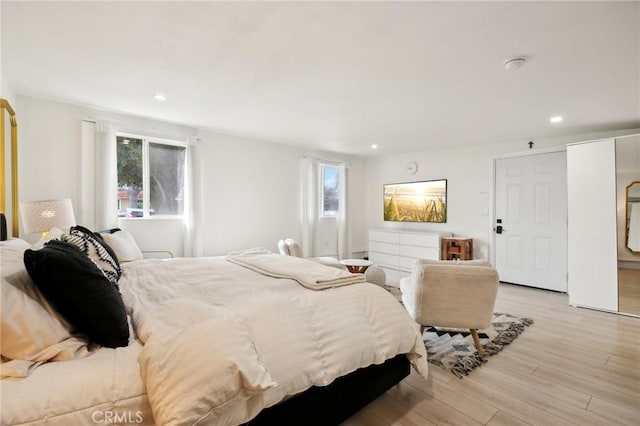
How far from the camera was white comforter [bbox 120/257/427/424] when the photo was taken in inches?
40.1

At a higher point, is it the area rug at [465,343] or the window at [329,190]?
the window at [329,190]

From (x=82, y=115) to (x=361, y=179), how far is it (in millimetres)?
5313

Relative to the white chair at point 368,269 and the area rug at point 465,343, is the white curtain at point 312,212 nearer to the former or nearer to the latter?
the white chair at point 368,269

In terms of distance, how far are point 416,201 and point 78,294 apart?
5.90 metres

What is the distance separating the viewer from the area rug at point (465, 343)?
2324 millimetres

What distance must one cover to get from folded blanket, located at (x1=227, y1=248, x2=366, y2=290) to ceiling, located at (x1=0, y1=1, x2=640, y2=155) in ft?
5.51

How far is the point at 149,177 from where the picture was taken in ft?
13.6

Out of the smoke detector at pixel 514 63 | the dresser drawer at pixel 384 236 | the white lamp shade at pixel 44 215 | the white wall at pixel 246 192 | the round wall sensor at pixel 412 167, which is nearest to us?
the smoke detector at pixel 514 63

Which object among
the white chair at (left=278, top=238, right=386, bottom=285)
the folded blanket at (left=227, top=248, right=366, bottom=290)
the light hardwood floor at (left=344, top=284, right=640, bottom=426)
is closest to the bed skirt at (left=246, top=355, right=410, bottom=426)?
the light hardwood floor at (left=344, top=284, right=640, bottom=426)

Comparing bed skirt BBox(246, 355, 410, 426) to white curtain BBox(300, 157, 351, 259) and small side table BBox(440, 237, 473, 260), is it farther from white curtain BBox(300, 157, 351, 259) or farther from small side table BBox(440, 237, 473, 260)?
white curtain BBox(300, 157, 351, 259)

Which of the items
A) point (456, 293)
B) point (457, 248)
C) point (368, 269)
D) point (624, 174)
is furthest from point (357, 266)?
point (624, 174)

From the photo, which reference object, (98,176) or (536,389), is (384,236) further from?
(98,176)

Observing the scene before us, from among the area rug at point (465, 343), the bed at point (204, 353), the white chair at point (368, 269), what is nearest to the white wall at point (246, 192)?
the white chair at point (368, 269)

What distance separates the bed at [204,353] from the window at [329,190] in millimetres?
4465
